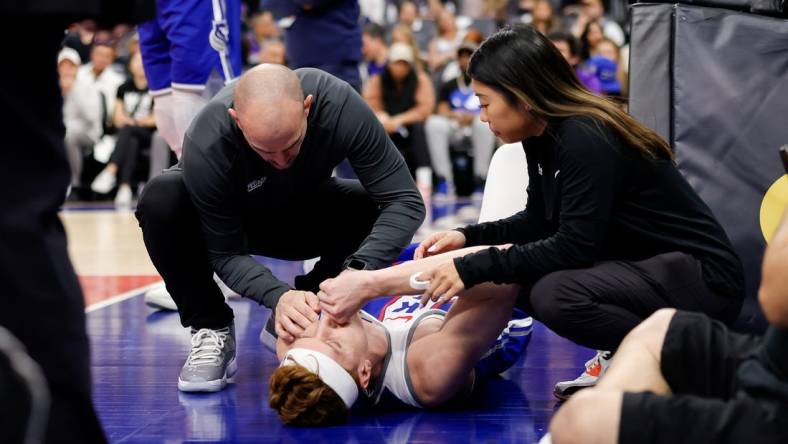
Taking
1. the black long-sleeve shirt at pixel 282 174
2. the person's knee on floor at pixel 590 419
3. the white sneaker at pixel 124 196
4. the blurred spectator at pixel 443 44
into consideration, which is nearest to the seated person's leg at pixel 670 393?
the person's knee on floor at pixel 590 419

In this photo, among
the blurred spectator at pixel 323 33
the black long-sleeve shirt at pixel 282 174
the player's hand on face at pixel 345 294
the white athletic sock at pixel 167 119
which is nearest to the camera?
the player's hand on face at pixel 345 294

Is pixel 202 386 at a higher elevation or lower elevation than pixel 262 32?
higher

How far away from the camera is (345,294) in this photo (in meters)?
2.89

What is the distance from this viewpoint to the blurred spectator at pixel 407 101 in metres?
9.37

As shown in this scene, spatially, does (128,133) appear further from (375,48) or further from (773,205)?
(773,205)

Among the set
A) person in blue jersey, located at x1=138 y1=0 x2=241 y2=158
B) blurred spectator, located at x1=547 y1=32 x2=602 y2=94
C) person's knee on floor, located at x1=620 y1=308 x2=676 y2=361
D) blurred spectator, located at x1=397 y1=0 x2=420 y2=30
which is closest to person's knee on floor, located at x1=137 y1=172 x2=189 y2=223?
person in blue jersey, located at x1=138 y1=0 x2=241 y2=158

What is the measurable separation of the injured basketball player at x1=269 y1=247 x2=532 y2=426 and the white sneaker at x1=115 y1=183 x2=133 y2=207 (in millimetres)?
7023

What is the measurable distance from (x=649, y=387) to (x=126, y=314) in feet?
9.76

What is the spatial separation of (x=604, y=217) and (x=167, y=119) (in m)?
2.36

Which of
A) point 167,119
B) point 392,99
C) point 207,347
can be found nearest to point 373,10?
point 392,99

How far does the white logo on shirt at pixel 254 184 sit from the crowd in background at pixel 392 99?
519cm

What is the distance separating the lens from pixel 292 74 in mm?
3156

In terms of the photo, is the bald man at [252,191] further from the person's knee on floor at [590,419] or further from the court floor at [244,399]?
the person's knee on floor at [590,419]

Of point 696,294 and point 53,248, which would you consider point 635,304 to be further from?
point 53,248
